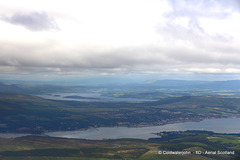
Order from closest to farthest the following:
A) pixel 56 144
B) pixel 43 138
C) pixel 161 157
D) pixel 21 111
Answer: pixel 161 157, pixel 56 144, pixel 43 138, pixel 21 111

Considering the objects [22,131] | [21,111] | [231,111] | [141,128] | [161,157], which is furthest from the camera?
[231,111]

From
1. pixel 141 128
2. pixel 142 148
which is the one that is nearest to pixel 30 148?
pixel 142 148

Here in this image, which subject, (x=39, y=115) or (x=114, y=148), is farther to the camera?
(x=39, y=115)

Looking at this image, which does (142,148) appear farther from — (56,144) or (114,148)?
(56,144)

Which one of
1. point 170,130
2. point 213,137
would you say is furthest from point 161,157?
point 170,130

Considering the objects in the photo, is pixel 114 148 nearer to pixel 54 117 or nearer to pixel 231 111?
pixel 54 117

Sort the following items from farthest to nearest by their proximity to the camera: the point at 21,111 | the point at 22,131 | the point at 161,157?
1. the point at 21,111
2. the point at 22,131
3. the point at 161,157
